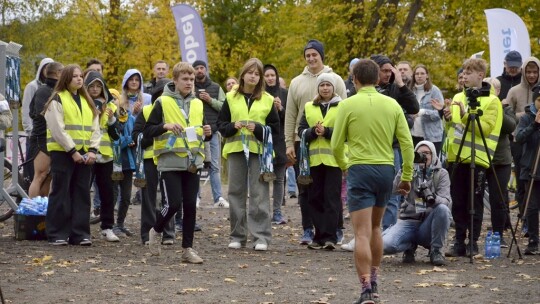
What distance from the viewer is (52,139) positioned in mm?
13812

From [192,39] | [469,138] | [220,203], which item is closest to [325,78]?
[469,138]

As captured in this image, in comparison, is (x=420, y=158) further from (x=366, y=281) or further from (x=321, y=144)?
(x=366, y=281)

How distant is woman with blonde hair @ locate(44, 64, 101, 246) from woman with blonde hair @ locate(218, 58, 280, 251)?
5.02 ft

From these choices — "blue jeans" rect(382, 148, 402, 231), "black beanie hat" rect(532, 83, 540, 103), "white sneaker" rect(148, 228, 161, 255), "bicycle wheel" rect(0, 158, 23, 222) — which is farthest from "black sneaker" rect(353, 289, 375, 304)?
"bicycle wheel" rect(0, 158, 23, 222)

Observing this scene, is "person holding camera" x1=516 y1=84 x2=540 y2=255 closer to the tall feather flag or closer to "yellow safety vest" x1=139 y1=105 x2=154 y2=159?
"yellow safety vest" x1=139 y1=105 x2=154 y2=159

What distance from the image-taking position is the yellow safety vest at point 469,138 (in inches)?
512

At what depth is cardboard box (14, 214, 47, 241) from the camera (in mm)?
14641

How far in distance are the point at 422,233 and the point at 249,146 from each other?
7.68ft

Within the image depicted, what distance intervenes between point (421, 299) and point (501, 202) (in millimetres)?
3752

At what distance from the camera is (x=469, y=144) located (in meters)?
13.0

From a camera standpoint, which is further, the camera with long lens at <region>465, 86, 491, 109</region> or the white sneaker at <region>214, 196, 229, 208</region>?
the white sneaker at <region>214, 196, 229, 208</region>

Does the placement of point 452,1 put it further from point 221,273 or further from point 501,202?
point 221,273

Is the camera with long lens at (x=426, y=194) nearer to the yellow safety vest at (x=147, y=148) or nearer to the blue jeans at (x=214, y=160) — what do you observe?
the yellow safety vest at (x=147, y=148)

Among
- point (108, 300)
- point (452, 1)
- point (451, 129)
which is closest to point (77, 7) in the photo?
point (452, 1)
